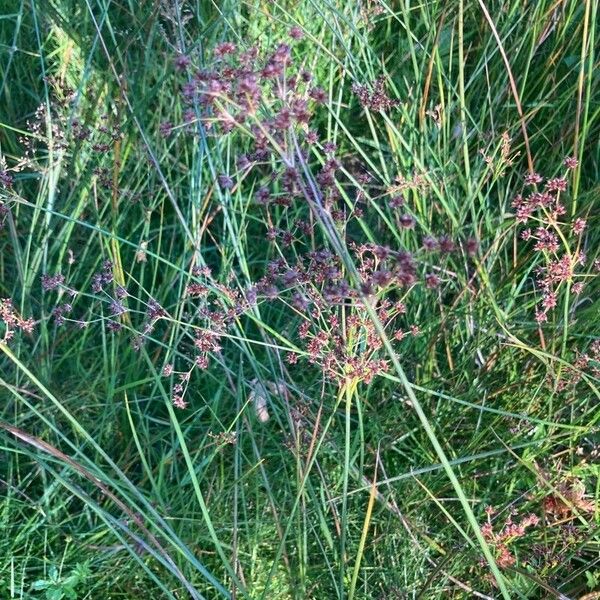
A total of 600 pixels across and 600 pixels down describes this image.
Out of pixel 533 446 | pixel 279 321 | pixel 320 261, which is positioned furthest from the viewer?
pixel 279 321

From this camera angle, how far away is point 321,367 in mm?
1203

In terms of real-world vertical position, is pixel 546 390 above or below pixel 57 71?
below

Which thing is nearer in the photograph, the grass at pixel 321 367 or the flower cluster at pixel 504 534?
the flower cluster at pixel 504 534

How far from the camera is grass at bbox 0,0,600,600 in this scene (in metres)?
1.30

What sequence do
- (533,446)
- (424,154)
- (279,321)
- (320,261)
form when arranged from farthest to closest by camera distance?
(279,321)
(424,154)
(533,446)
(320,261)

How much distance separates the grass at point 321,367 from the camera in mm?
1297

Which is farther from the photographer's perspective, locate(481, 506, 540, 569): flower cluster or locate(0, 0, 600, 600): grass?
locate(0, 0, 600, 600): grass

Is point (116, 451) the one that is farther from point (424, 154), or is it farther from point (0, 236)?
point (424, 154)

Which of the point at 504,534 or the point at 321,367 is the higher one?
the point at 321,367

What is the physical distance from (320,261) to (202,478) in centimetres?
59

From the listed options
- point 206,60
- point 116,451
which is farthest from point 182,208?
point 116,451

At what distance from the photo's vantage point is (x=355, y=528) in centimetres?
142

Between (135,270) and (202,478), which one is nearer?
(202,478)

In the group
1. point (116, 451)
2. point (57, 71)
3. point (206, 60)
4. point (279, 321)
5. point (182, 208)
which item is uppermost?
point (206, 60)
